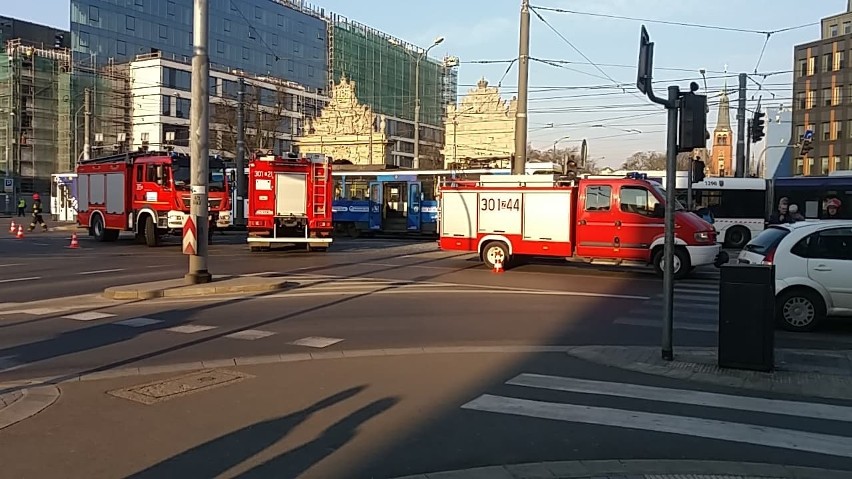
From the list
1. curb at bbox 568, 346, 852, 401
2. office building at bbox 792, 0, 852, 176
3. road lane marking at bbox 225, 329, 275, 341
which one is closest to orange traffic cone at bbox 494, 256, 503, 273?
road lane marking at bbox 225, 329, 275, 341

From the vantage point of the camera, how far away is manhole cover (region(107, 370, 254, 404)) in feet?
23.8

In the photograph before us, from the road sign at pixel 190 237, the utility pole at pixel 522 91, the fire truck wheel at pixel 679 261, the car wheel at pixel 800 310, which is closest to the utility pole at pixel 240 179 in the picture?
the utility pole at pixel 522 91

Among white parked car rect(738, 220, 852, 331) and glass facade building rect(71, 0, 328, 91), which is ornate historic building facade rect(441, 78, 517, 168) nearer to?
glass facade building rect(71, 0, 328, 91)

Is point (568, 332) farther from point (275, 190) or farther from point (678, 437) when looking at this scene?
point (275, 190)

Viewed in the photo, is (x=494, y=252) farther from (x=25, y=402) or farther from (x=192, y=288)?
(x=25, y=402)

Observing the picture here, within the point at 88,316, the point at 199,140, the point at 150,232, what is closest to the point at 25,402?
the point at 88,316

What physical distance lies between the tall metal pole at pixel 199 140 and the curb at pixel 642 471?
1112 cm

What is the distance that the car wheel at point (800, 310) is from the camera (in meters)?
11.2

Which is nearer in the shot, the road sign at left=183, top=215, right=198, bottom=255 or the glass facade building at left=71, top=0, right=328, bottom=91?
the road sign at left=183, top=215, right=198, bottom=255

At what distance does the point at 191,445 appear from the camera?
5.81m

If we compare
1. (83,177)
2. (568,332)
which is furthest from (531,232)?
(83,177)

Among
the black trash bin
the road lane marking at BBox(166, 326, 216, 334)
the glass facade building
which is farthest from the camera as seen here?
the glass facade building

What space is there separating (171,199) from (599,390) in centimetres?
2280

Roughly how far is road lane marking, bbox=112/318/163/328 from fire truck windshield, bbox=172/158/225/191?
646 inches
